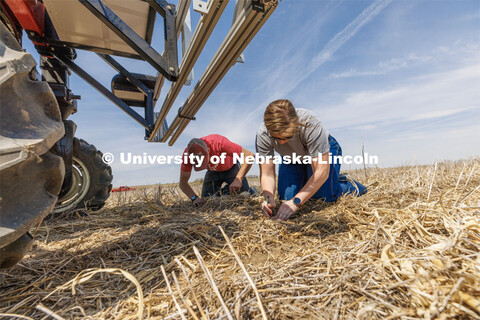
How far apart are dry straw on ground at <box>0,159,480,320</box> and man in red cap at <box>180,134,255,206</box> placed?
54.0 inches

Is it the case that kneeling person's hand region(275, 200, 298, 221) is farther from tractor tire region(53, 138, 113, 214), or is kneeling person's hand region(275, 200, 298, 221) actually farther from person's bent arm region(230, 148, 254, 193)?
tractor tire region(53, 138, 113, 214)

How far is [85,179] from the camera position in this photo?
2256mm

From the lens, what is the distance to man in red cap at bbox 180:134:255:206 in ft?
10.2

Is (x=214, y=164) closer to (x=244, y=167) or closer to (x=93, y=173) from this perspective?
(x=244, y=167)

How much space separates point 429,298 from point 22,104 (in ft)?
4.37

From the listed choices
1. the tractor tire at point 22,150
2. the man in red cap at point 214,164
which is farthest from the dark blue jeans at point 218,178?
the tractor tire at point 22,150

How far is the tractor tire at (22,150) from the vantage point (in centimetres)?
63

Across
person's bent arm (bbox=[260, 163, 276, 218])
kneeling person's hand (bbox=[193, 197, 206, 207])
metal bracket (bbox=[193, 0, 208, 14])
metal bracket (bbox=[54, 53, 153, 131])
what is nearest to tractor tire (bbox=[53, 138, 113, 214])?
metal bracket (bbox=[54, 53, 153, 131])

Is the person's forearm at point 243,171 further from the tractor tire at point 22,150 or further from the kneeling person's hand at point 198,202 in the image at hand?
the tractor tire at point 22,150

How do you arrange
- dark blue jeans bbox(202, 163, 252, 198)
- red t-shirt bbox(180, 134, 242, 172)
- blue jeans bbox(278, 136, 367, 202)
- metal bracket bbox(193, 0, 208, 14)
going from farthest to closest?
1. dark blue jeans bbox(202, 163, 252, 198)
2. red t-shirt bbox(180, 134, 242, 172)
3. blue jeans bbox(278, 136, 367, 202)
4. metal bracket bbox(193, 0, 208, 14)

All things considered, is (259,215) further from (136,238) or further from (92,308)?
(92,308)

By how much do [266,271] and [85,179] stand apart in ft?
6.99

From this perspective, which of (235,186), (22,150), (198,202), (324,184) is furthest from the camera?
(235,186)

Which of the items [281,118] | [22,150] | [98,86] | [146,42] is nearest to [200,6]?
[146,42]
